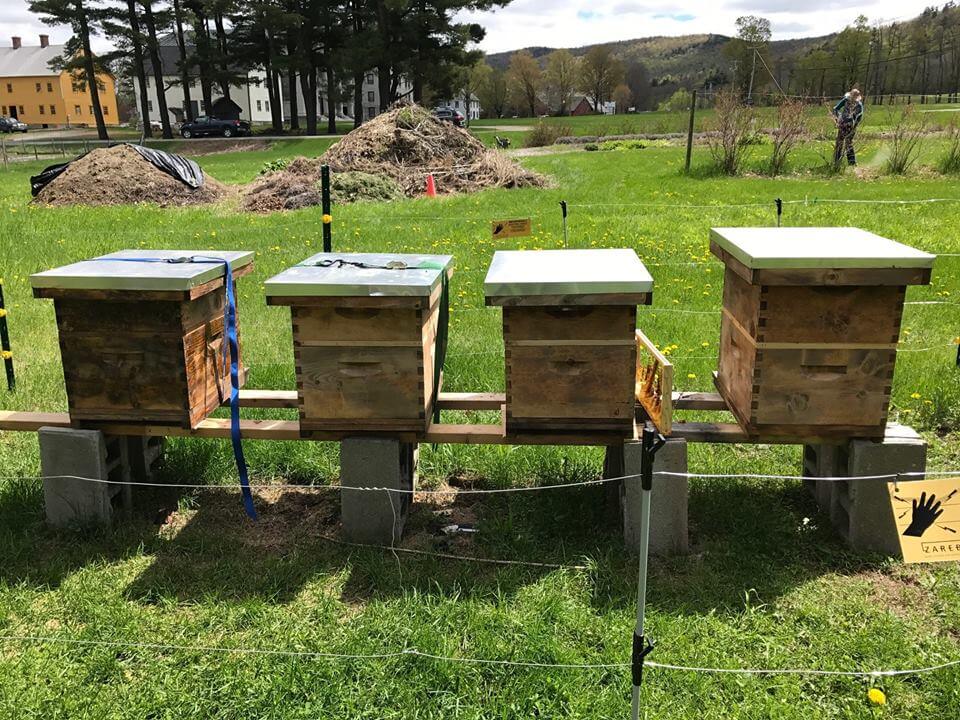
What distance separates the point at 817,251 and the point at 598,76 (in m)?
112

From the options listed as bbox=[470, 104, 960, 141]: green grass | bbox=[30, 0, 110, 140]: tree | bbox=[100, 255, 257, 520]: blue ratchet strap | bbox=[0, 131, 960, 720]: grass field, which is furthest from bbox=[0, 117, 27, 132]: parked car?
bbox=[100, 255, 257, 520]: blue ratchet strap

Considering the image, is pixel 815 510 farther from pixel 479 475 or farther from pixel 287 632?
pixel 287 632

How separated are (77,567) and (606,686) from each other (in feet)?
9.08

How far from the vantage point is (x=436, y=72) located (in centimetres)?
4456

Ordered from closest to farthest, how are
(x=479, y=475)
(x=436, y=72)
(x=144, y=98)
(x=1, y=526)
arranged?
(x=1, y=526) < (x=479, y=475) < (x=436, y=72) < (x=144, y=98)

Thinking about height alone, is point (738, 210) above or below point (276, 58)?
below

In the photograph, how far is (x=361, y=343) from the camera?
3.96 m

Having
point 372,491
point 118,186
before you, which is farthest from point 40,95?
point 372,491

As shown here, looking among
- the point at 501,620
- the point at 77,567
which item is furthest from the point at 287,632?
the point at 77,567

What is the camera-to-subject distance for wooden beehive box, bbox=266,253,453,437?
12.5ft

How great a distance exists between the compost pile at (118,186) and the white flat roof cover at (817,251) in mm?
16838

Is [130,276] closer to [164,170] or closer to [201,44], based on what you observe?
[164,170]

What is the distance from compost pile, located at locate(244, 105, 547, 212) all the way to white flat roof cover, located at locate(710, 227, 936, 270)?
14.5 m

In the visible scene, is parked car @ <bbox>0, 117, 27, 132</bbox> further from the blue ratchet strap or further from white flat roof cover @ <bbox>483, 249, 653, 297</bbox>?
white flat roof cover @ <bbox>483, 249, 653, 297</bbox>
